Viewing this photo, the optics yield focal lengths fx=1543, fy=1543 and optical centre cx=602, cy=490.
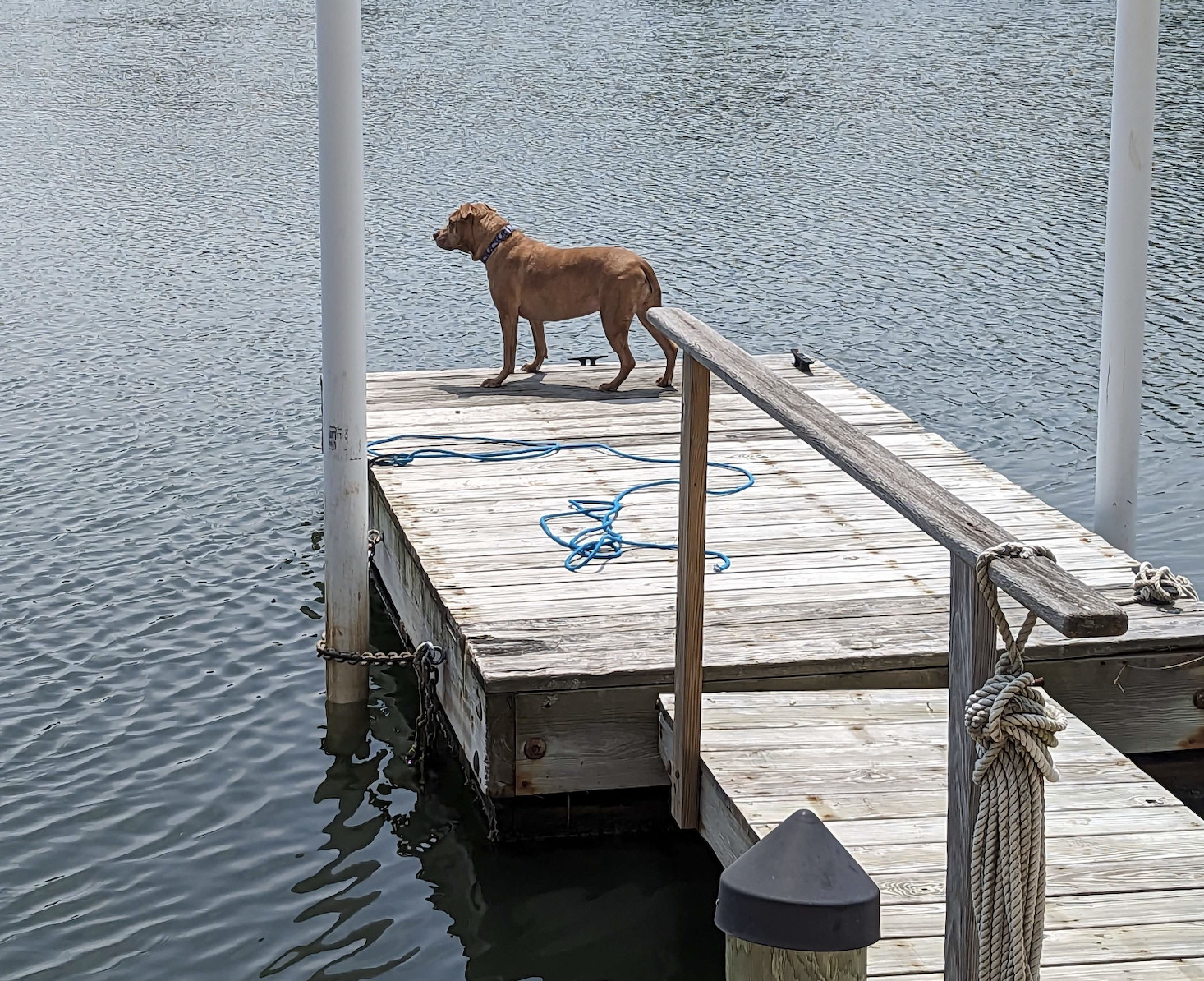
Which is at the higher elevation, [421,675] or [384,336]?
[384,336]

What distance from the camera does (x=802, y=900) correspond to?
84.6 inches

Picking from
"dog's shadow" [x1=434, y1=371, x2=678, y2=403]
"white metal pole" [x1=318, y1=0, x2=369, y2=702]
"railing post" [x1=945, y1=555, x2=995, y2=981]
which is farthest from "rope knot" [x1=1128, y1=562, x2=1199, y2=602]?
"dog's shadow" [x1=434, y1=371, x2=678, y2=403]

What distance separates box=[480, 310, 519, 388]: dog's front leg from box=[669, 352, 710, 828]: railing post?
154 inches

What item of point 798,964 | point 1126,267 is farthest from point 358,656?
point 798,964

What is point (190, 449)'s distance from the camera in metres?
9.42

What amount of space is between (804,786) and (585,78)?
869 inches

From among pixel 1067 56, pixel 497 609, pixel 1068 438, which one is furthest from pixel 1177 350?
pixel 1067 56

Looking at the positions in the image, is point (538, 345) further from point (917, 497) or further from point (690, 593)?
point (917, 497)

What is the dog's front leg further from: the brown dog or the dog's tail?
the dog's tail

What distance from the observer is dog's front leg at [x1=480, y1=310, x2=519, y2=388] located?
8102mm

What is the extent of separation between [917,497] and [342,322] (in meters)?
3.16

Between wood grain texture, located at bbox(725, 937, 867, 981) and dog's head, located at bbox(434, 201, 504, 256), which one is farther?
dog's head, located at bbox(434, 201, 504, 256)

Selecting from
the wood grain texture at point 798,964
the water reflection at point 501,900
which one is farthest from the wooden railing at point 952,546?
the water reflection at point 501,900

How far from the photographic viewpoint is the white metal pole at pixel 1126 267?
5.90 meters
